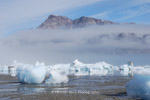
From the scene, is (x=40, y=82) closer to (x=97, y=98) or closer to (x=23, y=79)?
(x=23, y=79)

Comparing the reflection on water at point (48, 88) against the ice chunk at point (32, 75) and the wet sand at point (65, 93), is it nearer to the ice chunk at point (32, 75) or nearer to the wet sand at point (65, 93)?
the wet sand at point (65, 93)

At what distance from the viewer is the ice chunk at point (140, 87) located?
615 inches

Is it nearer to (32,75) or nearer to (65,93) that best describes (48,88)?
(65,93)

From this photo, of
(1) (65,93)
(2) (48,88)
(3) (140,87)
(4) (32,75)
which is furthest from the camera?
(4) (32,75)

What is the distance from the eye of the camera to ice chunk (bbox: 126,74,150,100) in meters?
15.6

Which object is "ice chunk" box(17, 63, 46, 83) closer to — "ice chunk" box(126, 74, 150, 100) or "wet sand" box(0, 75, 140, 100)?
"wet sand" box(0, 75, 140, 100)

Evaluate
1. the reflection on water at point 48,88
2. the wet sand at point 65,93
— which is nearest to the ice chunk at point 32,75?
the reflection on water at point 48,88

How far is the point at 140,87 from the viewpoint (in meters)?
16.1

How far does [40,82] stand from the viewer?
96.6 ft

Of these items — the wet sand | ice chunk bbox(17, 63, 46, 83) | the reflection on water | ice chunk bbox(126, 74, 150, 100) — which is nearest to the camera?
ice chunk bbox(126, 74, 150, 100)

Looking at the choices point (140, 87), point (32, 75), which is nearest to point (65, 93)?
point (140, 87)

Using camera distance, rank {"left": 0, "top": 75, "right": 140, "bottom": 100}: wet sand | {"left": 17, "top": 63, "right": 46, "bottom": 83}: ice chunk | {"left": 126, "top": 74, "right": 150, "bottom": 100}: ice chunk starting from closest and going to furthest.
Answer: {"left": 126, "top": 74, "right": 150, "bottom": 100}: ice chunk < {"left": 0, "top": 75, "right": 140, "bottom": 100}: wet sand < {"left": 17, "top": 63, "right": 46, "bottom": 83}: ice chunk

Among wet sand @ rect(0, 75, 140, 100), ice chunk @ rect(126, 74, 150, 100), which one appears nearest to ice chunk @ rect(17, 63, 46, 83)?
wet sand @ rect(0, 75, 140, 100)

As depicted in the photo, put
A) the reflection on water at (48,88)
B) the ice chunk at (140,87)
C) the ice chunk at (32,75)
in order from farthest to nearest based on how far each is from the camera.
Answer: the ice chunk at (32,75)
the reflection on water at (48,88)
the ice chunk at (140,87)
